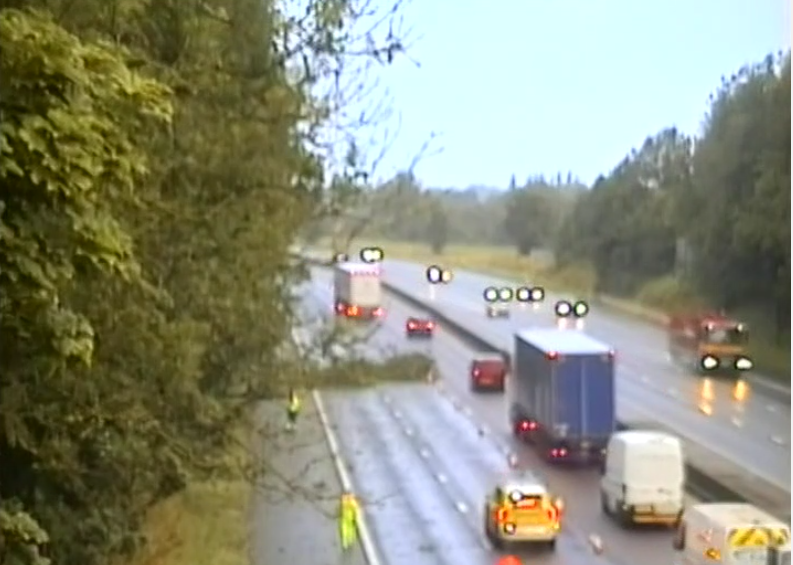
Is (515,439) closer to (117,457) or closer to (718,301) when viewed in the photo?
(718,301)

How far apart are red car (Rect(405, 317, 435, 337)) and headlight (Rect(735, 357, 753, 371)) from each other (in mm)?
663

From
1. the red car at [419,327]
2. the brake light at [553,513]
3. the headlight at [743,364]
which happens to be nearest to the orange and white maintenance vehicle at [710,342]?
the headlight at [743,364]

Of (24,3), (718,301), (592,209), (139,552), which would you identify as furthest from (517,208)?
(24,3)

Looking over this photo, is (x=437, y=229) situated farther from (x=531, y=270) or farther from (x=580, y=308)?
(x=580, y=308)

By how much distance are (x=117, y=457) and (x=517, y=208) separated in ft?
3.21

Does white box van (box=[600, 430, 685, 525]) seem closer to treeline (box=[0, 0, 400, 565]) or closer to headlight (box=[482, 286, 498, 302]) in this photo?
headlight (box=[482, 286, 498, 302])

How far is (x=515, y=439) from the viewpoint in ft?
11.5

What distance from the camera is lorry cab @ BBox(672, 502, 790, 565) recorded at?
9.29 ft

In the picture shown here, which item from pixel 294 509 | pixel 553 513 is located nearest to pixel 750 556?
pixel 553 513

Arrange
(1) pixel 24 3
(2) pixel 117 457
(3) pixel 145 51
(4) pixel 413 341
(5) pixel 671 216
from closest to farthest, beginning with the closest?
(1) pixel 24 3 < (3) pixel 145 51 < (2) pixel 117 457 < (5) pixel 671 216 < (4) pixel 413 341

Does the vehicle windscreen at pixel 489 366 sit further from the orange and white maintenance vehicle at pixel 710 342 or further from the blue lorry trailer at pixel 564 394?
the orange and white maintenance vehicle at pixel 710 342

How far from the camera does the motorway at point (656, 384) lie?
9.88ft

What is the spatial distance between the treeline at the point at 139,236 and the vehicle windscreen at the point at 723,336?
780mm

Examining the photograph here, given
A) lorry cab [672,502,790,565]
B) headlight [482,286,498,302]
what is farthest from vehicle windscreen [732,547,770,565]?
headlight [482,286,498,302]
